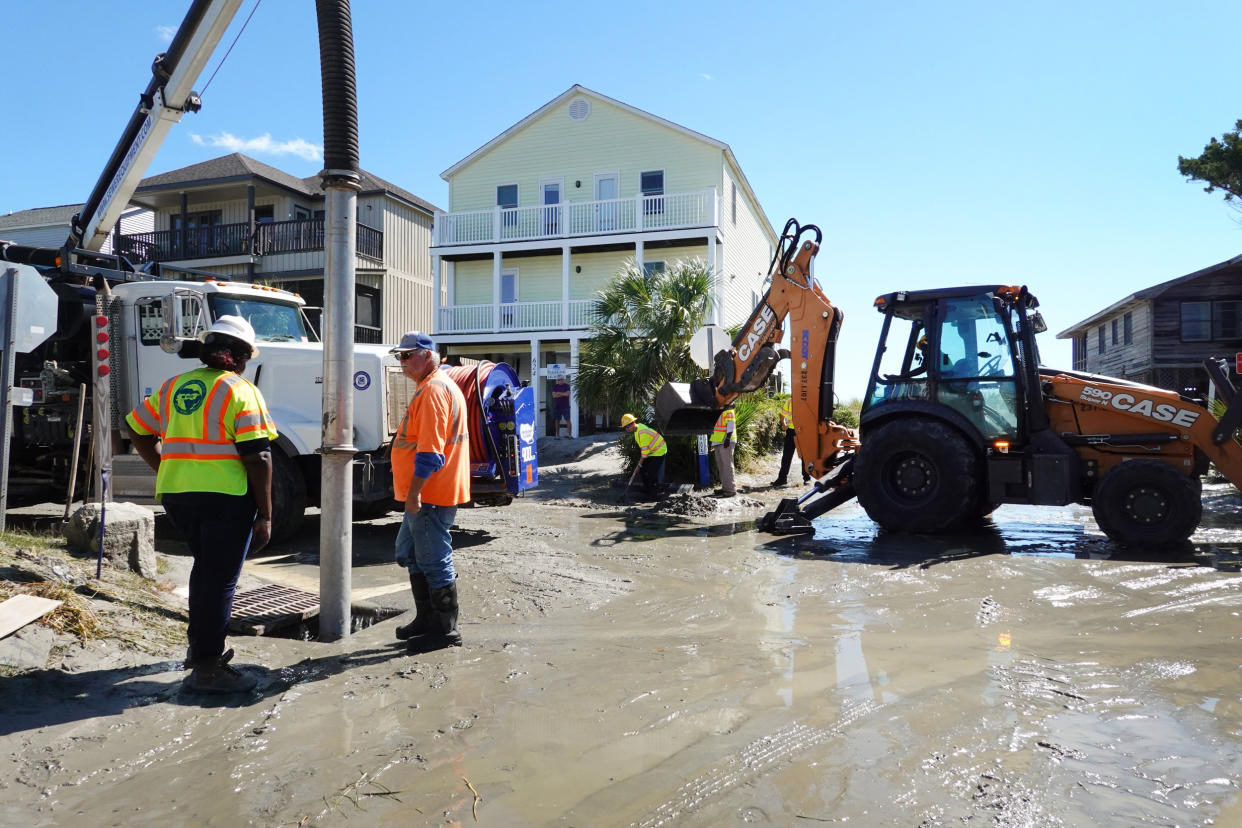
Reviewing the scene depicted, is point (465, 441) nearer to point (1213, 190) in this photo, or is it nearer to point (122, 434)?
point (122, 434)

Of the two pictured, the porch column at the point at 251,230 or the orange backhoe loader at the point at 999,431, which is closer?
the orange backhoe loader at the point at 999,431

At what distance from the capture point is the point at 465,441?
5254 mm

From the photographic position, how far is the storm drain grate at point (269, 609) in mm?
5453

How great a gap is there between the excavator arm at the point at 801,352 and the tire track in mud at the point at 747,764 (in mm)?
6336

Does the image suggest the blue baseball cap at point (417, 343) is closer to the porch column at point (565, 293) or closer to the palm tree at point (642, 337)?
the palm tree at point (642, 337)

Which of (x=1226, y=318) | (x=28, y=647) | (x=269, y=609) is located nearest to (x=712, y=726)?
(x=28, y=647)

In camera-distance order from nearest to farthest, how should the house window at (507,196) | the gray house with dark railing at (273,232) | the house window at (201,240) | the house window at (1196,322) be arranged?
the house window at (507,196), the gray house with dark railing at (273,232), the house window at (201,240), the house window at (1196,322)

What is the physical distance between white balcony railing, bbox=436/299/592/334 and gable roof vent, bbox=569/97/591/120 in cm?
583

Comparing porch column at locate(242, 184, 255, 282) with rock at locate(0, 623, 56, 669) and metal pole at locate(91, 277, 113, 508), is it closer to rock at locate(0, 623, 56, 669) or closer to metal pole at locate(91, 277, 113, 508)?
metal pole at locate(91, 277, 113, 508)

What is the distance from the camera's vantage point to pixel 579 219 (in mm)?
24734

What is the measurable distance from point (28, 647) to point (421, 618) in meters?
1.94

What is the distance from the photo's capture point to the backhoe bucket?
10.9 meters

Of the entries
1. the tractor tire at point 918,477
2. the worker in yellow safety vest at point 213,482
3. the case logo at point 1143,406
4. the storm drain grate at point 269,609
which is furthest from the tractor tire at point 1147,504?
the worker in yellow safety vest at point 213,482

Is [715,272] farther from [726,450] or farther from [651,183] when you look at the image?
[726,450]
